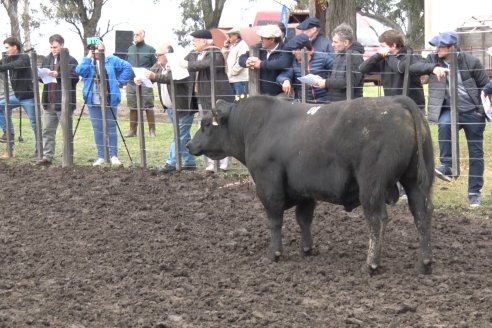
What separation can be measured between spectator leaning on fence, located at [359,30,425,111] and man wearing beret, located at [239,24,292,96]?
1.18 metres

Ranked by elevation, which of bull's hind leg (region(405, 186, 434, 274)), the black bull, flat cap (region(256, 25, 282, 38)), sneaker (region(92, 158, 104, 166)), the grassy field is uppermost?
flat cap (region(256, 25, 282, 38))

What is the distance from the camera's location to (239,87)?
11742 millimetres

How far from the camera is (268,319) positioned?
18.6ft

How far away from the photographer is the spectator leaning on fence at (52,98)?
516 inches

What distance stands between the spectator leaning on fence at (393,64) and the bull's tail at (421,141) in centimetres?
293

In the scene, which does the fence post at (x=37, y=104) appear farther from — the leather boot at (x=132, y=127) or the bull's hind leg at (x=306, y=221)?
the bull's hind leg at (x=306, y=221)

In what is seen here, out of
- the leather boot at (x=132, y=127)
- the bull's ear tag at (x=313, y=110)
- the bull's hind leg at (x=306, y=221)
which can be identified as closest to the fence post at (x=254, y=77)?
the bull's hind leg at (x=306, y=221)

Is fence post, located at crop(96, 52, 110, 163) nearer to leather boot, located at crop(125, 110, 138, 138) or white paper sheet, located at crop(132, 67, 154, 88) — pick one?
white paper sheet, located at crop(132, 67, 154, 88)

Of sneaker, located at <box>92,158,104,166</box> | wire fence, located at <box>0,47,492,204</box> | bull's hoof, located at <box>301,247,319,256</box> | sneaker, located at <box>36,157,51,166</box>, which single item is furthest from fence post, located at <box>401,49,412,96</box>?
sneaker, located at <box>36,157,51,166</box>

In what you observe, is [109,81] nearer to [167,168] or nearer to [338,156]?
[167,168]

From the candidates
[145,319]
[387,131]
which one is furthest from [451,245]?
[145,319]

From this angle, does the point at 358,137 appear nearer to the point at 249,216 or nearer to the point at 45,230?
the point at 249,216

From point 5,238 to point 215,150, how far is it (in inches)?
80.7

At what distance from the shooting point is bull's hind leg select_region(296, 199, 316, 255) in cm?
760
